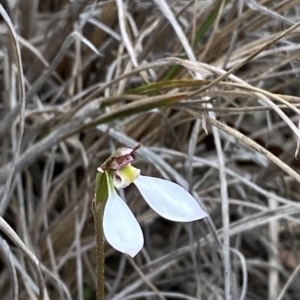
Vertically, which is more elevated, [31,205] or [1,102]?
[1,102]

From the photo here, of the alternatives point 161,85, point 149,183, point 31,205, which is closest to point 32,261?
point 149,183

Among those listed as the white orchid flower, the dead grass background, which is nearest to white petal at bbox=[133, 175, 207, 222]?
the white orchid flower

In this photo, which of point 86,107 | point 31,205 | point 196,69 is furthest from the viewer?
point 31,205

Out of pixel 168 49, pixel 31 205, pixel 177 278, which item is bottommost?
pixel 177 278

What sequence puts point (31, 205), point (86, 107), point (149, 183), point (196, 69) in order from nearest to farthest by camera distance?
point (149, 183) < point (196, 69) < point (86, 107) < point (31, 205)

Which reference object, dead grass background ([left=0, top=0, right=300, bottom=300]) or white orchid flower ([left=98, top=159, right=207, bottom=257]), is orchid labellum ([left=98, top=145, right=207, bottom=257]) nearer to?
white orchid flower ([left=98, top=159, right=207, bottom=257])

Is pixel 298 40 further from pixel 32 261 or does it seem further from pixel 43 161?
pixel 32 261

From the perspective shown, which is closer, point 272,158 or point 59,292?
point 272,158
